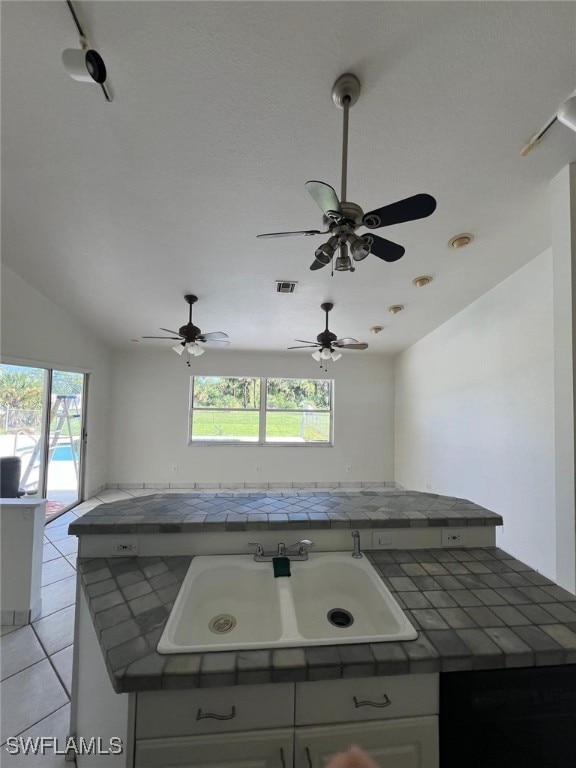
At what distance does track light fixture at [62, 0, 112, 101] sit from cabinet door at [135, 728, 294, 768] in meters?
2.37

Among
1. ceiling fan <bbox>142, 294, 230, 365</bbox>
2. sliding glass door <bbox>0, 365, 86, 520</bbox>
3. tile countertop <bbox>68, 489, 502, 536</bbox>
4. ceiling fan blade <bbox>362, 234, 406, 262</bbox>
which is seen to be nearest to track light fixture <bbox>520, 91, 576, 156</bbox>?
ceiling fan blade <bbox>362, 234, 406, 262</bbox>

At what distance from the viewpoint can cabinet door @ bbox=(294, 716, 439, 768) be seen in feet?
2.70

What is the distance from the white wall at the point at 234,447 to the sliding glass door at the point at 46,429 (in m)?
0.91

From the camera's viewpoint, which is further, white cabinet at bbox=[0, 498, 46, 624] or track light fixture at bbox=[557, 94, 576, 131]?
white cabinet at bbox=[0, 498, 46, 624]

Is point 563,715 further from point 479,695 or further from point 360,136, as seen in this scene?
point 360,136

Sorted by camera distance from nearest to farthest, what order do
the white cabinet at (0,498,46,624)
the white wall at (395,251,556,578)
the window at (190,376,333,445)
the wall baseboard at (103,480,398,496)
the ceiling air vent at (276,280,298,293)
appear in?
1. the white cabinet at (0,498,46,624)
2. the white wall at (395,251,556,578)
3. the ceiling air vent at (276,280,298,293)
4. the wall baseboard at (103,480,398,496)
5. the window at (190,376,333,445)

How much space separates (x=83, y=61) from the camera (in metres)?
1.21

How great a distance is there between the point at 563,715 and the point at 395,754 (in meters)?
0.52

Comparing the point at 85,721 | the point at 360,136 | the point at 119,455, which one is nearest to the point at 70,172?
the point at 360,136

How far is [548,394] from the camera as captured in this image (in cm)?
263

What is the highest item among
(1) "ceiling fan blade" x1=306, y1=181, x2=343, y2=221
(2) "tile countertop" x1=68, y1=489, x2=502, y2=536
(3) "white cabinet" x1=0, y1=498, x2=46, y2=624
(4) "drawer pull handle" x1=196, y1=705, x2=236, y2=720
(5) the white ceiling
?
(5) the white ceiling

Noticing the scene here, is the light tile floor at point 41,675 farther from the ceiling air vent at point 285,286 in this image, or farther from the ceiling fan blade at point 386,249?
the ceiling air vent at point 285,286

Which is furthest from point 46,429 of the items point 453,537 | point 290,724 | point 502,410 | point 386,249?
point 502,410

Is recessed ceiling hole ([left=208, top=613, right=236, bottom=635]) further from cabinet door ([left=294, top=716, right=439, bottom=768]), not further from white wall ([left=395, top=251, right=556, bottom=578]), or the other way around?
white wall ([left=395, top=251, right=556, bottom=578])
